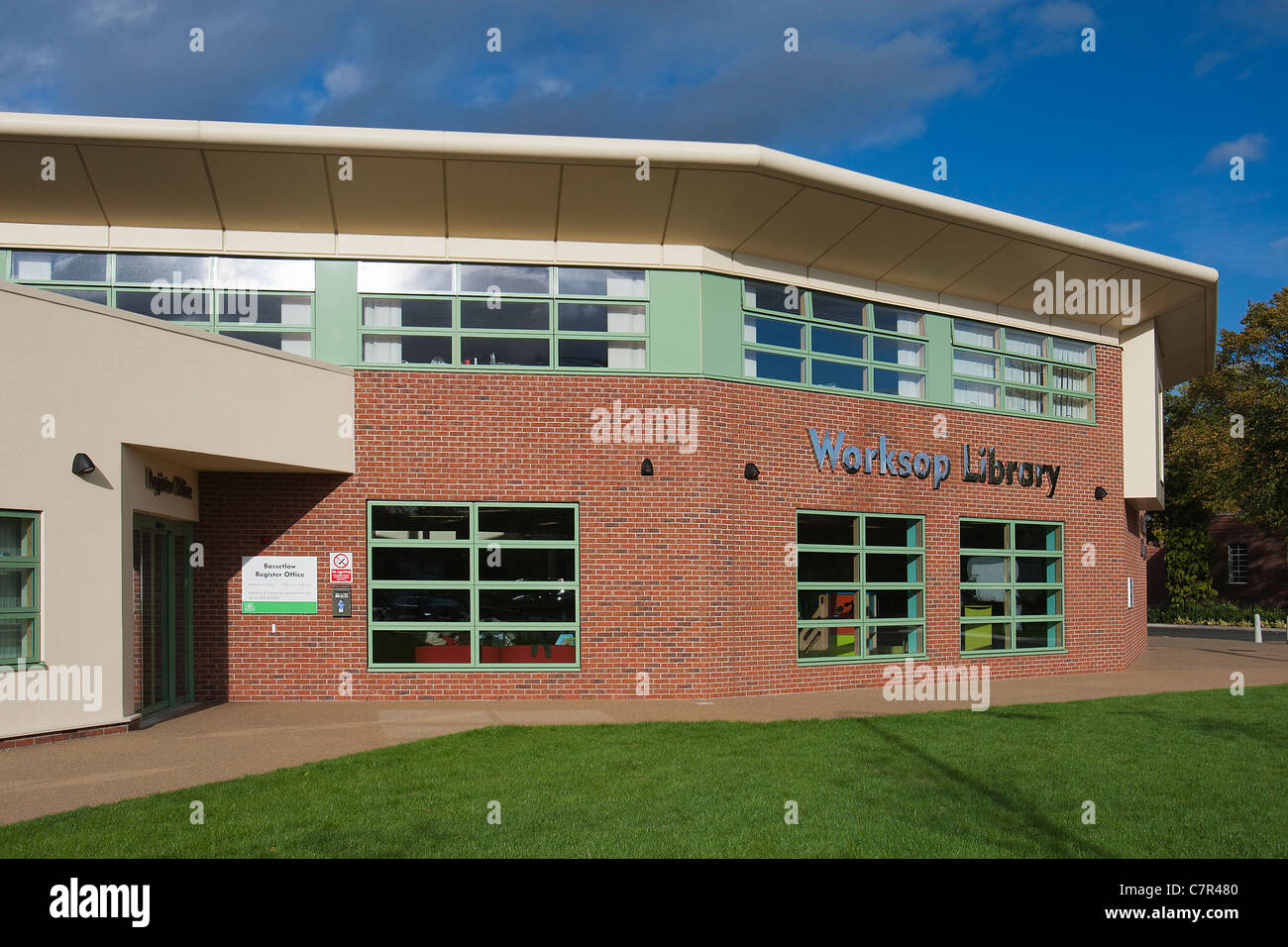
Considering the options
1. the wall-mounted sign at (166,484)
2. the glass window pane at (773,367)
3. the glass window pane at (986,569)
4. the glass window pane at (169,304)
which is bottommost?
the glass window pane at (986,569)

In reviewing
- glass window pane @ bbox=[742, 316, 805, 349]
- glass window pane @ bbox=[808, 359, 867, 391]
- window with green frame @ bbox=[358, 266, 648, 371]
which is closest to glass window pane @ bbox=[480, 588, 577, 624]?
window with green frame @ bbox=[358, 266, 648, 371]

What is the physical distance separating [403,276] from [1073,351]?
11.7m

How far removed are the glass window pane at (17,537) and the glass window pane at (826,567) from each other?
939 cm

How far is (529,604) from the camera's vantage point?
46.9ft

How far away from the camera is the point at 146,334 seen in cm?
1169

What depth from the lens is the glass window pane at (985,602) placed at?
17.3m

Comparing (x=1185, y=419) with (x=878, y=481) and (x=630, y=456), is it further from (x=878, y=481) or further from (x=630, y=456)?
(x=630, y=456)

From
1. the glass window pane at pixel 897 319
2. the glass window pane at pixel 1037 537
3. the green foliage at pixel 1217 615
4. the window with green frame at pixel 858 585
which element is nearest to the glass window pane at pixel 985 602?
the glass window pane at pixel 1037 537

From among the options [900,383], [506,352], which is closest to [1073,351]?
[900,383]

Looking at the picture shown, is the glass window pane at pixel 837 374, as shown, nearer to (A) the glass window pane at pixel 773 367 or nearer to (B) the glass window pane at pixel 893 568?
(A) the glass window pane at pixel 773 367

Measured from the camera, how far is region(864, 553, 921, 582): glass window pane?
53.1 ft

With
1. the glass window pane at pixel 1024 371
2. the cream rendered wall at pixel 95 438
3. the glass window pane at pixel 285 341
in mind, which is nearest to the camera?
the cream rendered wall at pixel 95 438

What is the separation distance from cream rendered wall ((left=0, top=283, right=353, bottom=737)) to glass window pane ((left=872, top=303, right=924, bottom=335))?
914 centimetres
